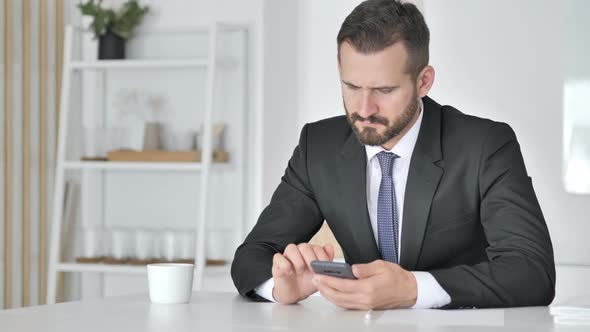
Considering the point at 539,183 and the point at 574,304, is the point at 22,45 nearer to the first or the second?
the point at 539,183

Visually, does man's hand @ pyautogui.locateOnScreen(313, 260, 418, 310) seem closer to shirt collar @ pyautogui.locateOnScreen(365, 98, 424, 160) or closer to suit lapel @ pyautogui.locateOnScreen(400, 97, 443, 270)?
suit lapel @ pyautogui.locateOnScreen(400, 97, 443, 270)

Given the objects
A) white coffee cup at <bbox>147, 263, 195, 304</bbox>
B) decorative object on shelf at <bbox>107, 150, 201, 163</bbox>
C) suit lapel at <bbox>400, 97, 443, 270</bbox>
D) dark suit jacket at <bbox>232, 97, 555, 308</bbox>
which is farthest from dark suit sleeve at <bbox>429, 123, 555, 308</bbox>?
decorative object on shelf at <bbox>107, 150, 201, 163</bbox>

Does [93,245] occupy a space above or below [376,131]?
below

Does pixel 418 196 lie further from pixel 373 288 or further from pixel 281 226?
pixel 373 288

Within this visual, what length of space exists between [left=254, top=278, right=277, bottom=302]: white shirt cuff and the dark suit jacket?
21 millimetres

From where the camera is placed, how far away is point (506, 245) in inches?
77.0

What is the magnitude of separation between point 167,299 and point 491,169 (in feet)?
2.75

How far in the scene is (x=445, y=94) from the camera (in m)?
3.59

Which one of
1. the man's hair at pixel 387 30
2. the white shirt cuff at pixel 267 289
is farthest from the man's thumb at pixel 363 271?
the man's hair at pixel 387 30

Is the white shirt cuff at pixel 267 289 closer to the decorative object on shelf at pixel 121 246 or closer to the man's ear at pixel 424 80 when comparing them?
the man's ear at pixel 424 80

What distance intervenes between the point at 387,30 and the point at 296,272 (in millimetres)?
648

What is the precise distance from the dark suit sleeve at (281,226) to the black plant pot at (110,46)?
200 cm

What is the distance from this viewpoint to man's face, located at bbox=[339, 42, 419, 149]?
81.7 inches

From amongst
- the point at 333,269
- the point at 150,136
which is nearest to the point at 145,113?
the point at 150,136
